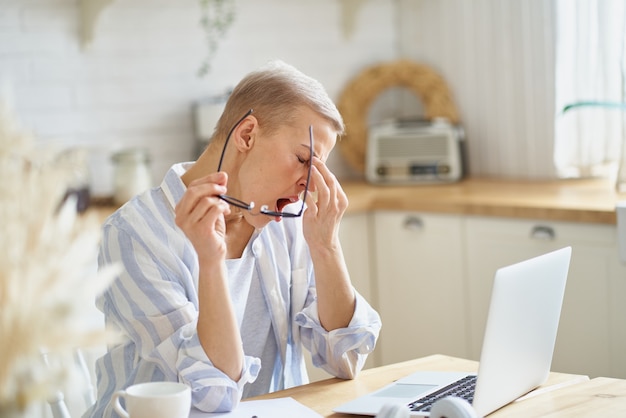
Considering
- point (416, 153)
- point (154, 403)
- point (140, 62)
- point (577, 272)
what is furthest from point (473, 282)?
point (154, 403)

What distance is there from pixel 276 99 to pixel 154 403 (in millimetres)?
691

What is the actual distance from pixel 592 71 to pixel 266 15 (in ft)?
4.33

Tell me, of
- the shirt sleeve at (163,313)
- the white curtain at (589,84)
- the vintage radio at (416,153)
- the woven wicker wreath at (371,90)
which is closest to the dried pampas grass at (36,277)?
the shirt sleeve at (163,313)

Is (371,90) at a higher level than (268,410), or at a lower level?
higher

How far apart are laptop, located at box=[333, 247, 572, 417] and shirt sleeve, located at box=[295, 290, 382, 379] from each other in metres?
0.13

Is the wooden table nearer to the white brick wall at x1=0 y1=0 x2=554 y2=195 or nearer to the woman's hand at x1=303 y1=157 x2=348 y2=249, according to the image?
the woman's hand at x1=303 y1=157 x2=348 y2=249

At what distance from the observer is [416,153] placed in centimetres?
368

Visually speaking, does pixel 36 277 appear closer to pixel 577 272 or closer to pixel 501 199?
pixel 577 272

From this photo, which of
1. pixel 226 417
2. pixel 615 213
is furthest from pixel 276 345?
pixel 615 213

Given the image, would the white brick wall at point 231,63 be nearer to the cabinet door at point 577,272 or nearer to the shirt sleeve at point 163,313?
the cabinet door at point 577,272

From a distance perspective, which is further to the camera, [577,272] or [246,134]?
[577,272]

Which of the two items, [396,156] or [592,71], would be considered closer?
[592,71]

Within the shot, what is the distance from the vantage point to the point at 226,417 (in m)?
1.48

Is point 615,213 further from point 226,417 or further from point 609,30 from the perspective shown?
point 226,417
